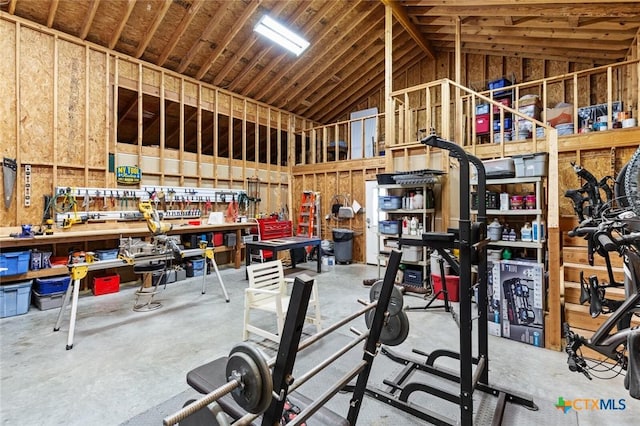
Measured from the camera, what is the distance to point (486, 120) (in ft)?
21.8

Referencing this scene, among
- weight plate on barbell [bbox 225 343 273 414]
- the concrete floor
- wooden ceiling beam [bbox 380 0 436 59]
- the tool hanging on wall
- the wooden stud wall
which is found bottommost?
the concrete floor

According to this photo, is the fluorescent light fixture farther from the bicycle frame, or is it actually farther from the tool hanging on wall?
the bicycle frame

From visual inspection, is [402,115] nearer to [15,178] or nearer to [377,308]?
[377,308]

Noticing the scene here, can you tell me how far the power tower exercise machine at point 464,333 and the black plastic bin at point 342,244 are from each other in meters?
5.02

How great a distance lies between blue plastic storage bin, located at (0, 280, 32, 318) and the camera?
4129 mm

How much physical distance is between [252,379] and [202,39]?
6.99m

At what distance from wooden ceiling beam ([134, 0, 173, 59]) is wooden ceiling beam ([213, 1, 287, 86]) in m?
1.64

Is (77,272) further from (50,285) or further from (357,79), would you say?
(357,79)

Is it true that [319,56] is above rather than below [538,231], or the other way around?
above

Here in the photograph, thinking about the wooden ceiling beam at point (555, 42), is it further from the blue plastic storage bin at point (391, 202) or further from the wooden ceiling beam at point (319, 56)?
the blue plastic storage bin at point (391, 202)

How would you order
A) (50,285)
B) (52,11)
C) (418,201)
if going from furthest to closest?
(418,201), (52,11), (50,285)

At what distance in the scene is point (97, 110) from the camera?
5.68m

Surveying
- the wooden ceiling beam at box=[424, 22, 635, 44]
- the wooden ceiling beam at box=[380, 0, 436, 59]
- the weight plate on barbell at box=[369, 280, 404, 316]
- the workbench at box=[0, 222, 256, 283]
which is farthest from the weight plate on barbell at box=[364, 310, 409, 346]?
the wooden ceiling beam at box=[424, 22, 635, 44]

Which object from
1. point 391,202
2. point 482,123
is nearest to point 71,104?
point 391,202
